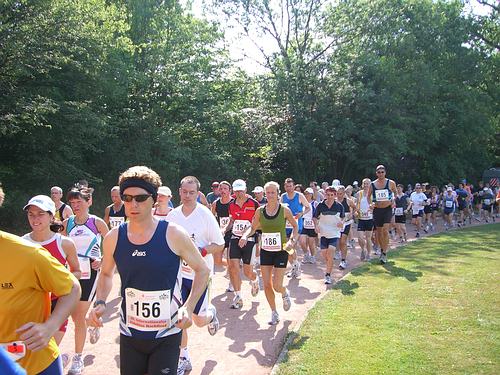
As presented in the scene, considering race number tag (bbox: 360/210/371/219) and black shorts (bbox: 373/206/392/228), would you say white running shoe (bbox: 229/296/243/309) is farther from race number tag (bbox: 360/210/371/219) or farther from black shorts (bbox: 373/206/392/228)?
race number tag (bbox: 360/210/371/219)

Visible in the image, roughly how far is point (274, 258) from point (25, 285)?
16.6ft

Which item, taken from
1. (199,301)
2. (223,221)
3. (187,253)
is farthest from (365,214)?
(187,253)

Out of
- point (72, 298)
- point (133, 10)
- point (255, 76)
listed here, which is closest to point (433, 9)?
point (255, 76)

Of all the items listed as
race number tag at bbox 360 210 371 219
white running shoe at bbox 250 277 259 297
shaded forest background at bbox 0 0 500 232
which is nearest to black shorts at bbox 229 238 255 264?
white running shoe at bbox 250 277 259 297

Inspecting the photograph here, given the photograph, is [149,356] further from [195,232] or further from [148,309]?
[195,232]

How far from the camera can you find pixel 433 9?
36.7 meters

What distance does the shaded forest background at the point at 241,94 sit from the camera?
1756 centimetres

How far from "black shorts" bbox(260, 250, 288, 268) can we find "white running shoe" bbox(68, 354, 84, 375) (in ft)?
10.1

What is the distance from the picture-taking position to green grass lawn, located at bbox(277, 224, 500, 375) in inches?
222

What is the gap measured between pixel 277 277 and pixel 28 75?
12628 mm

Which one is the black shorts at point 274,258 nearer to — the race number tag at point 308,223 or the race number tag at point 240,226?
the race number tag at point 240,226

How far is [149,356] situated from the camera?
3.60 meters

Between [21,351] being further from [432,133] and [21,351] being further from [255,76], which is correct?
[432,133]

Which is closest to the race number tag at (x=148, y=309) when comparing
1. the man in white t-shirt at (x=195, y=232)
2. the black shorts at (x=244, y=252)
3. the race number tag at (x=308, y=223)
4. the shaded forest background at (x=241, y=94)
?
the man in white t-shirt at (x=195, y=232)
